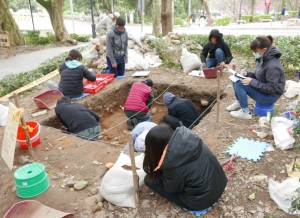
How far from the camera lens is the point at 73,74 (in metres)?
5.44

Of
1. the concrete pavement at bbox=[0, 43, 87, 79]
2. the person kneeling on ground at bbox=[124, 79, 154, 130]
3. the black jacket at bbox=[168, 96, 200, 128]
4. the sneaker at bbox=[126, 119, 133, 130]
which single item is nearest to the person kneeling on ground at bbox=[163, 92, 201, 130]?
the black jacket at bbox=[168, 96, 200, 128]

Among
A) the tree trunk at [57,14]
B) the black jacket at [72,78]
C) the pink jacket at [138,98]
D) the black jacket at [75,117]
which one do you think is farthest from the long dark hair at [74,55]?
the tree trunk at [57,14]

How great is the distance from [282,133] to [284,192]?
3.70 feet

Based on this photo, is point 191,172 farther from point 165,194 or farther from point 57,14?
point 57,14

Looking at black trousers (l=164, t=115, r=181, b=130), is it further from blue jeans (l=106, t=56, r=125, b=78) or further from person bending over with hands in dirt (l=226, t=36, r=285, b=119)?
blue jeans (l=106, t=56, r=125, b=78)

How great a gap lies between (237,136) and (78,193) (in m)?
Result: 2.33

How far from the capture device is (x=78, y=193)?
9.36 feet

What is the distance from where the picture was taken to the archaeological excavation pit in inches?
225

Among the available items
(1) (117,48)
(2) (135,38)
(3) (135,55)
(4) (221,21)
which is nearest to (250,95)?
(1) (117,48)

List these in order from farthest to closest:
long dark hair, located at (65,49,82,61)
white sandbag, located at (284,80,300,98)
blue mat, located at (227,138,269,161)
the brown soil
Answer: long dark hair, located at (65,49,82,61), white sandbag, located at (284,80,300,98), blue mat, located at (227,138,269,161), the brown soil

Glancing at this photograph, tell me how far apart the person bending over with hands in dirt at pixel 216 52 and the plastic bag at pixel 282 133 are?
282 centimetres

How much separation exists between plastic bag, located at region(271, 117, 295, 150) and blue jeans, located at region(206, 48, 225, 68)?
127 inches

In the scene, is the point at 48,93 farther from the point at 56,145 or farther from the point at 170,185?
the point at 170,185

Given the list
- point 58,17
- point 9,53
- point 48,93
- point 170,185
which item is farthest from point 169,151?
point 58,17
